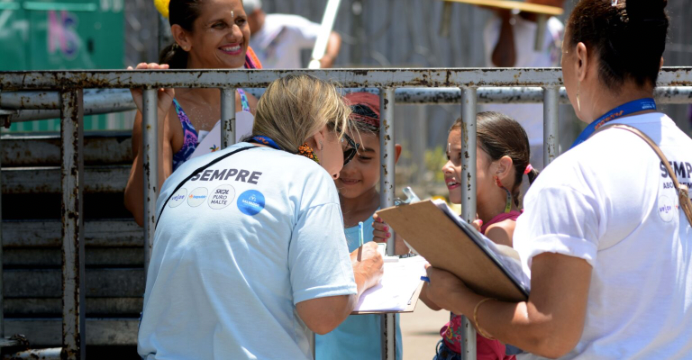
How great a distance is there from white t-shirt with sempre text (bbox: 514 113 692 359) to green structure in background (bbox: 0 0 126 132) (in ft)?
17.2

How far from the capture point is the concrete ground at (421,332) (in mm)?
4280

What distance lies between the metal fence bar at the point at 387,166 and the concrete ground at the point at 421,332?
1784 millimetres

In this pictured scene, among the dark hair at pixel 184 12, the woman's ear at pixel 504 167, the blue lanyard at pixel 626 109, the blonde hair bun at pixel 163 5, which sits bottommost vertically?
the woman's ear at pixel 504 167

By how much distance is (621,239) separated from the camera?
1645mm

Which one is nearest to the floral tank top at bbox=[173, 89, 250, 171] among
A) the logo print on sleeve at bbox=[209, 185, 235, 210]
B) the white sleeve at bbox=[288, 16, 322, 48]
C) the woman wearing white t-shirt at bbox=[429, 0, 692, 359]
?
the logo print on sleeve at bbox=[209, 185, 235, 210]

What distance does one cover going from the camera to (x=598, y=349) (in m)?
1.67

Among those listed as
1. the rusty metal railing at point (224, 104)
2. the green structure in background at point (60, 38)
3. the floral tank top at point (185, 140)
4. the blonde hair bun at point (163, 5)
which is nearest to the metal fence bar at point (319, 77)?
the rusty metal railing at point (224, 104)

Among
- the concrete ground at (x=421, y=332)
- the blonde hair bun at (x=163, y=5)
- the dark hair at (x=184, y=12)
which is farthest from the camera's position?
the concrete ground at (x=421, y=332)

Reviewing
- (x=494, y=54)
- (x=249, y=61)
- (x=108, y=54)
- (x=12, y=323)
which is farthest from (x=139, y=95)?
(x=108, y=54)

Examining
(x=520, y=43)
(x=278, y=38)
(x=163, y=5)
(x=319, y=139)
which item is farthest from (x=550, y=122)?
(x=278, y=38)

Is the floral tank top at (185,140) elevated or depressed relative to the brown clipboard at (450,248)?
elevated

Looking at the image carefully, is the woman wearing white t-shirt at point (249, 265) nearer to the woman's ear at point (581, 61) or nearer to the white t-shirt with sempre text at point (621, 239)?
the white t-shirt with sempre text at point (621, 239)

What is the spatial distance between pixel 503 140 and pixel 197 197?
1.15 meters

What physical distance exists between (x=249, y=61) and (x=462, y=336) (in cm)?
166
